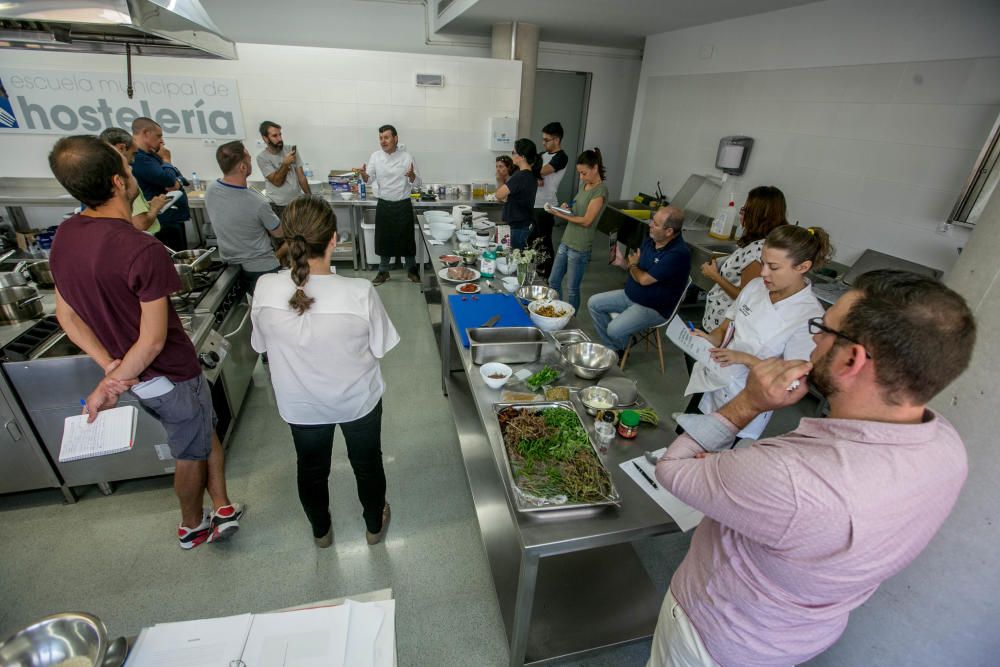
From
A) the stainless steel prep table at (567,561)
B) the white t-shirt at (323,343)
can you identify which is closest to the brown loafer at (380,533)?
the stainless steel prep table at (567,561)

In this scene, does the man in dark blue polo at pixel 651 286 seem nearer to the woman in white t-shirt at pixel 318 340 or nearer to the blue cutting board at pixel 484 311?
the blue cutting board at pixel 484 311

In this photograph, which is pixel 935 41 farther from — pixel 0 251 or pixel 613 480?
pixel 0 251

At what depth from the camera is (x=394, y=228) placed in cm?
523

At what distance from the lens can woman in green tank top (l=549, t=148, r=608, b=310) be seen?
3904 mm

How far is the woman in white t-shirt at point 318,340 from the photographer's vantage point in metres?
1.59

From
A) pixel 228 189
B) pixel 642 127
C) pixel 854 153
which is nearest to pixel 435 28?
pixel 642 127

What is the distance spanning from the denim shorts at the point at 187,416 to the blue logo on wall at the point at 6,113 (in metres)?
5.15

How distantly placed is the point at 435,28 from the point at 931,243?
18.8ft

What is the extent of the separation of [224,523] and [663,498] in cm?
209

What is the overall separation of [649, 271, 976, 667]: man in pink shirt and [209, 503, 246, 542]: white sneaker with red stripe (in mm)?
2211

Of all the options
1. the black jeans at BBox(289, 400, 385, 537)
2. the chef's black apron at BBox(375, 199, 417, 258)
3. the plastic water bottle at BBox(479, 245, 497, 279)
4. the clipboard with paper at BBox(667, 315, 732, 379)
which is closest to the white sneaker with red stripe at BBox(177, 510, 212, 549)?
the black jeans at BBox(289, 400, 385, 537)

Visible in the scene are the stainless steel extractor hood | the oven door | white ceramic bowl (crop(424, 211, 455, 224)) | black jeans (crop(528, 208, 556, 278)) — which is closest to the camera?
the stainless steel extractor hood

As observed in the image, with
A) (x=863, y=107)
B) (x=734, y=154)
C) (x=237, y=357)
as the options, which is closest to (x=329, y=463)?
(x=237, y=357)

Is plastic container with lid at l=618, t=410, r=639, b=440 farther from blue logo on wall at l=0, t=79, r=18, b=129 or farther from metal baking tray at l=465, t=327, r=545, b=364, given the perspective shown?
blue logo on wall at l=0, t=79, r=18, b=129
